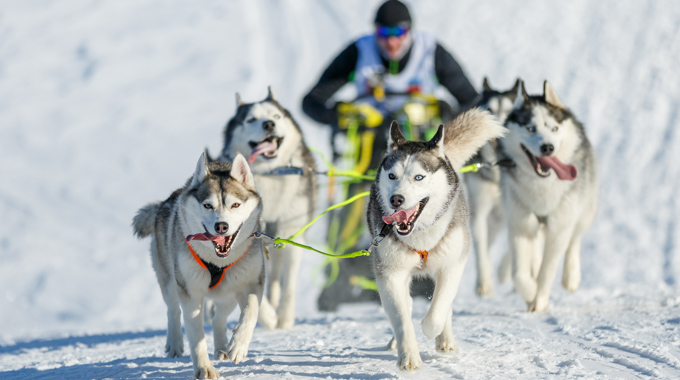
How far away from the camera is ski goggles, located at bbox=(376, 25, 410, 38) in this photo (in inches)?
205

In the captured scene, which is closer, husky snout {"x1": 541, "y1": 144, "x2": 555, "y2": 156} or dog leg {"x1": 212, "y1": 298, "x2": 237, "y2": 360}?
dog leg {"x1": 212, "y1": 298, "x2": 237, "y2": 360}

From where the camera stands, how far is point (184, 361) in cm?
335

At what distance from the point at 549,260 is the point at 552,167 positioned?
54 centimetres

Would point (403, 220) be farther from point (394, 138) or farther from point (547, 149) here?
point (547, 149)

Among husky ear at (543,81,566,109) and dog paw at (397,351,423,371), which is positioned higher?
husky ear at (543,81,566,109)

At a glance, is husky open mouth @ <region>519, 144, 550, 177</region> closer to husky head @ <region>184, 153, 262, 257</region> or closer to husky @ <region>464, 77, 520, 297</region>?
husky @ <region>464, 77, 520, 297</region>

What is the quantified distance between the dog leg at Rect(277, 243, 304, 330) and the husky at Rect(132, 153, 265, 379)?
1.05m

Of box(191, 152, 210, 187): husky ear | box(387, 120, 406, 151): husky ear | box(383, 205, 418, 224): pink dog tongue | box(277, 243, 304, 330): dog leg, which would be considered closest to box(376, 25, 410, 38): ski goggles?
box(277, 243, 304, 330): dog leg

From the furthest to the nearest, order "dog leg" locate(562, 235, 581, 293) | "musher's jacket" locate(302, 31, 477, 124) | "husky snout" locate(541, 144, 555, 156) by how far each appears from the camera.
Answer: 1. "musher's jacket" locate(302, 31, 477, 124)
2. "dog leg" locate(562, 235, 581, 293)
3. "husky snout" locate(541, 144, 555, 156)

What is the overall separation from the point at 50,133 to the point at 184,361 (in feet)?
26.1

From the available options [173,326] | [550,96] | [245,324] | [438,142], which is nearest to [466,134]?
[438,142]

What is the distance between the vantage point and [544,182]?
4176 mm

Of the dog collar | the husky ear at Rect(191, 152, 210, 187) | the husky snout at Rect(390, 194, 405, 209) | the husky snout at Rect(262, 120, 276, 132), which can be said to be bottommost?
the dog collar

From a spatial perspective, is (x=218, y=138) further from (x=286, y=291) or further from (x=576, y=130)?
(x=576, y=130)
